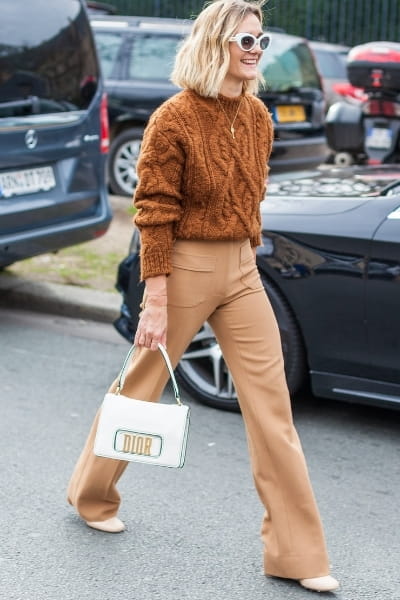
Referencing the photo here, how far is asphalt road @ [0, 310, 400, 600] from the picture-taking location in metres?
3.51

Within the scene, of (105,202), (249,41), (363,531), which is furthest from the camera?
(105,202)

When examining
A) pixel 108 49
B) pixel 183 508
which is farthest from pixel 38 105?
pixel 108 49

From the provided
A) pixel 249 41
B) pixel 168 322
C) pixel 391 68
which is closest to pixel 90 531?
pixel 168 322

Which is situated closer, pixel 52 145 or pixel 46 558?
pixel 46 558

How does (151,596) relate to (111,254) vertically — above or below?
above

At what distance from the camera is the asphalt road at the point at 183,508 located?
351 cm

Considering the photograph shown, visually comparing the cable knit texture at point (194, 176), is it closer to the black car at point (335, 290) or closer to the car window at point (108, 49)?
the black car at point (335, 290)

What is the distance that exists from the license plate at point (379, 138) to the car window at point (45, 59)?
93.8 inches

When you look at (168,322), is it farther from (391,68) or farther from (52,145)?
(391,68)

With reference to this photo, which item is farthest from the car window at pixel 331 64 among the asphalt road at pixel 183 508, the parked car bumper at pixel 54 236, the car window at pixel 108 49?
the asphalt road at pixel 183 508

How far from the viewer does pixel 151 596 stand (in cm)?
343

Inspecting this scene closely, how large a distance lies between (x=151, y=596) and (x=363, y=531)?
2.89 ft

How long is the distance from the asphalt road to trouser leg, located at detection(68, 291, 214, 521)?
0.51 feet

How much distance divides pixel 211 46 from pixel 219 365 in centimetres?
212
